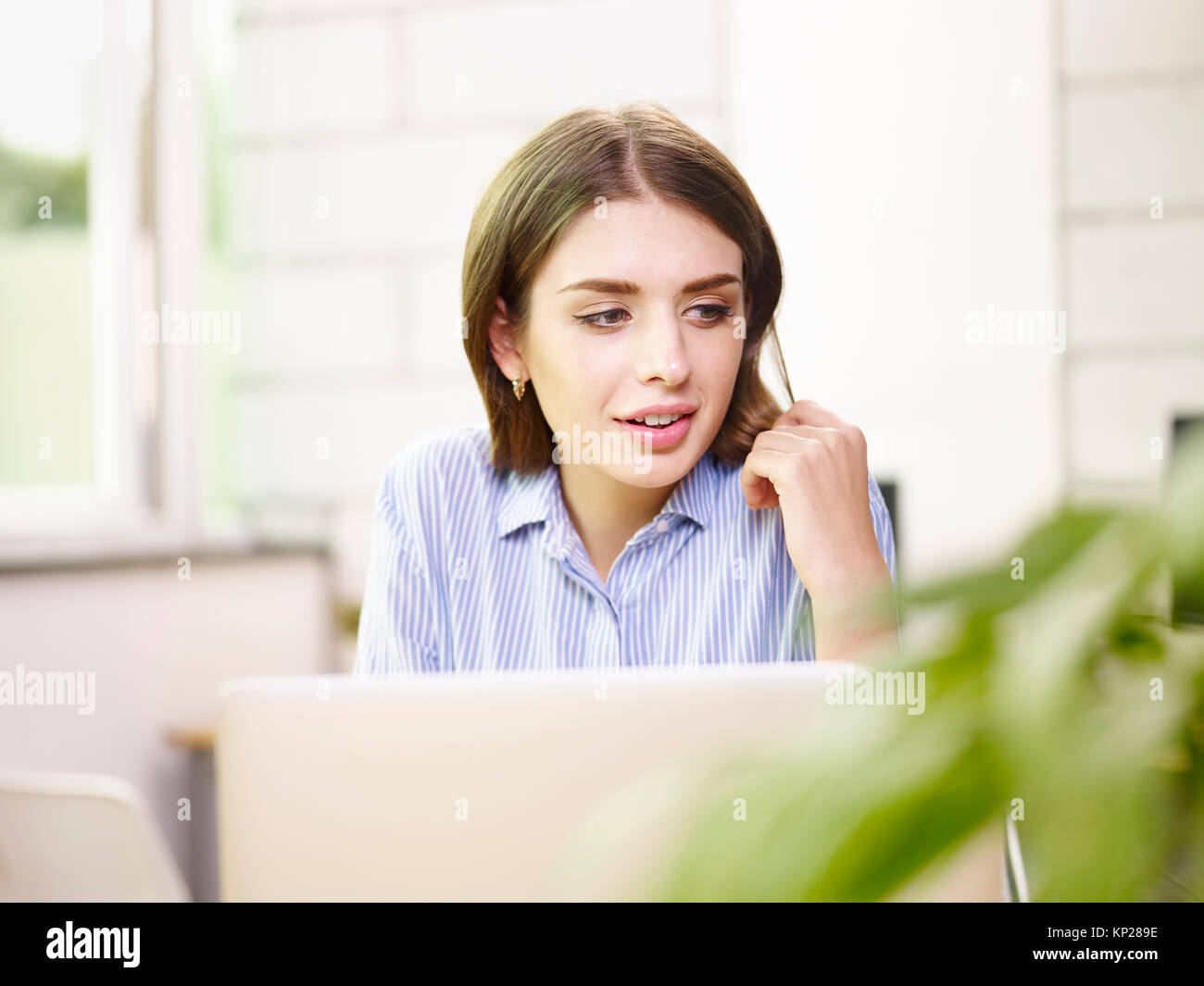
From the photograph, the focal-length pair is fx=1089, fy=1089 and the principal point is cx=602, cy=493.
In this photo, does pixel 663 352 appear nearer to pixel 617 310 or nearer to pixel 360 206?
pixel 617 310

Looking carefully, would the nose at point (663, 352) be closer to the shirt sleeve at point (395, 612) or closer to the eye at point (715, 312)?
the eye at point (715, 312)

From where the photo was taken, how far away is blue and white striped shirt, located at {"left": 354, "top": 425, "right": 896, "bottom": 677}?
4.12ft

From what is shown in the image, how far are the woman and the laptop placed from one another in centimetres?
66

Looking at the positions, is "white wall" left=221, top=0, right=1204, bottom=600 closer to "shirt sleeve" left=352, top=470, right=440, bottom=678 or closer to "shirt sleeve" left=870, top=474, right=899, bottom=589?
"shirt sleeve" left=870, top=474, right=899, bottom=589

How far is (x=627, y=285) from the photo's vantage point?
123 centimetres

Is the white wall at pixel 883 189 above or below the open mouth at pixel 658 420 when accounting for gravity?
above

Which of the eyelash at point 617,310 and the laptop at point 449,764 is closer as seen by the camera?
the laptop at point 449,764

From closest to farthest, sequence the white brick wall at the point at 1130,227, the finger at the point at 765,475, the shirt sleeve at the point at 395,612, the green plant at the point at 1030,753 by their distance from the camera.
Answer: the green plant at the point at 1030,753 → the finger at the point at 765,475 → the shirt sleeve at the point at 395,612 → the white brick wall at the point at 1130,227

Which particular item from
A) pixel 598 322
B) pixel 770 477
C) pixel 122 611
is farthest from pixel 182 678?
pixel 770 477

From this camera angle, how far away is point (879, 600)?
0.19 metres

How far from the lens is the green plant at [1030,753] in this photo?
0.50ft

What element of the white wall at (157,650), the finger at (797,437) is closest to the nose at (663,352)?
the finger at (797,437)

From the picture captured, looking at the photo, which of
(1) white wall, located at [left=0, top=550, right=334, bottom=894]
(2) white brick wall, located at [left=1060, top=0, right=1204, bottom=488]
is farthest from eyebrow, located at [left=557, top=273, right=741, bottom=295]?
(2) white brick wall, located at [left=1060, top=0, right=1204, bottom=488]
